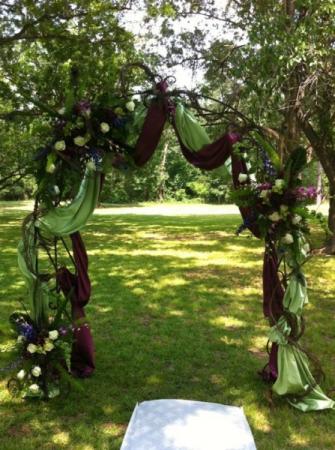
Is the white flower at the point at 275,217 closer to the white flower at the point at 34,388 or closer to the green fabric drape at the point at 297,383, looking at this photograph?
the green fabric drape at the point at 297,383

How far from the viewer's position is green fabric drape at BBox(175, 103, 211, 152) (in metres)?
4.34

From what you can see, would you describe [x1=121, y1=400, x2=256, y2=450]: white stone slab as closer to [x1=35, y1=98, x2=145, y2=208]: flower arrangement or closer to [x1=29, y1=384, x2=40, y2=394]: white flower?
[x1=29, y1=384, x2=40, y2=394]: white flower

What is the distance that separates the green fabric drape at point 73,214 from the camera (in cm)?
437

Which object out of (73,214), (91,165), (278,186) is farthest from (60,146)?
(278,186)

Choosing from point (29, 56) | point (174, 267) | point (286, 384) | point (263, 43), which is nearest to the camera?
point (286, 384)

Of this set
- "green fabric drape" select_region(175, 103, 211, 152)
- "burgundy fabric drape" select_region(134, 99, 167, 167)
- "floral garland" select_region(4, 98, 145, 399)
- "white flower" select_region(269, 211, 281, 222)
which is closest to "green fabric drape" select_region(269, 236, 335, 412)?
"white flower" select_region(269, 211, 281, 222)

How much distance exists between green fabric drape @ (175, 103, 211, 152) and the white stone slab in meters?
2.21

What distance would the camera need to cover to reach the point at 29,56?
1531 centimetres

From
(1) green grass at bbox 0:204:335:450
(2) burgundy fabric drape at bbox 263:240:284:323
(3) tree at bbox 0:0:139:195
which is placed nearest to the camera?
(1) green grass at bbox 0:204:335:450

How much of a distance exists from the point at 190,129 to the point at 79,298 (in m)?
1.95

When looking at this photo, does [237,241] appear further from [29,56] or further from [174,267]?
[29,56]

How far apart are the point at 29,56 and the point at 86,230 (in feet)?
20.1

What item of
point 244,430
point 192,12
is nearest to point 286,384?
point 244,430

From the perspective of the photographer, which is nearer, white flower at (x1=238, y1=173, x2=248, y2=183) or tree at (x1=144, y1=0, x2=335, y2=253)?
white flower at (x1=238, y1=173, x2=248, y2=183)
